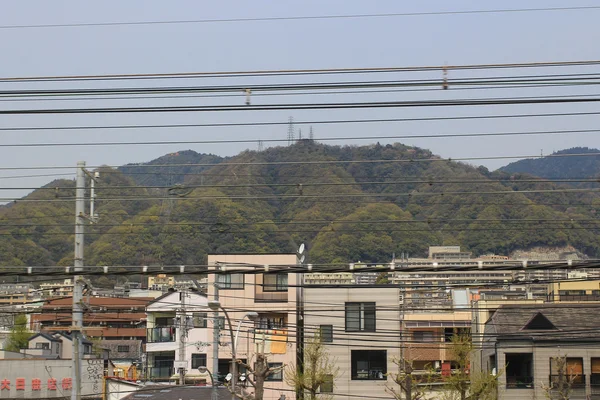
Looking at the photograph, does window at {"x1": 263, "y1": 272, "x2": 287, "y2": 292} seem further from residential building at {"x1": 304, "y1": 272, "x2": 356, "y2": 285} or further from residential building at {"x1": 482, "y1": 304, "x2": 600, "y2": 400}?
residential building at {"x1": 482, "y1": 304, "x2": 600, "y2": 400}

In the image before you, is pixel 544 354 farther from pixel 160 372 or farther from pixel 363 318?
pixel 160 372

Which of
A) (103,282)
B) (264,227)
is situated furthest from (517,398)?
(103,282)

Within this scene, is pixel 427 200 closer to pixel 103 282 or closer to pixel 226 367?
pixel 103 282

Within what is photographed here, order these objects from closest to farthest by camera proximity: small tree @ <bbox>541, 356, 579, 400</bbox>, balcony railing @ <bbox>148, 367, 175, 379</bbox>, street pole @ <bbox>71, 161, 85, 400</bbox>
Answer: street pole @ <bbox>71, 161, 85, 400</bbox>
small tree @ <bbox>541, 356, 579, 400</bbox>
balcony railing @ <bbox>148, 367, 175, 379</bbox>

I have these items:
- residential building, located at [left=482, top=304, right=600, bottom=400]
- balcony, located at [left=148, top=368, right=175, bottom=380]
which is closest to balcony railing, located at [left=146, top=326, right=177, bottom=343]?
balcony, located at [left=148, top=368, right=175, bottom=380]

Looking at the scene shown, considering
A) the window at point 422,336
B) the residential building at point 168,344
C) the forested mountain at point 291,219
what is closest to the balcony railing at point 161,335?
the residential building at point 168,344

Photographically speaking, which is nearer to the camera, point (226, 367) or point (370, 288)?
point (370, 288)
